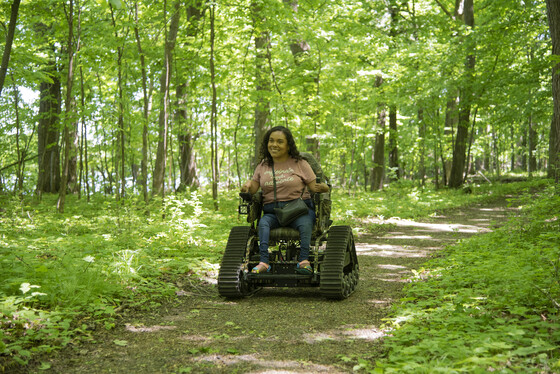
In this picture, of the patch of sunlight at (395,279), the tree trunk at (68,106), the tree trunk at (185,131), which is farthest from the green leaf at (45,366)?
the tree trunk at (185,131)

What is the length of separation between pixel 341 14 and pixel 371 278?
47.4 feet

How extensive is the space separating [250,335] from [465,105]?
56.7 feet

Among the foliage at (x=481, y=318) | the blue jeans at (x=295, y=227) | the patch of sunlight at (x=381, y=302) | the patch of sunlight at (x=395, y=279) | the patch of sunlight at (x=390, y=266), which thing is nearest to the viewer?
the foliage at (x=481, y=318)

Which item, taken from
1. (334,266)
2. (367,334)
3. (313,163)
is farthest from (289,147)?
(367,334)

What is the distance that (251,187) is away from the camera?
5.64 m

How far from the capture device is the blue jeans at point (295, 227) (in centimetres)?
521

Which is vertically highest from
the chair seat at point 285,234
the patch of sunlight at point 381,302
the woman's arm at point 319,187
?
the woman's arm at point 319,187

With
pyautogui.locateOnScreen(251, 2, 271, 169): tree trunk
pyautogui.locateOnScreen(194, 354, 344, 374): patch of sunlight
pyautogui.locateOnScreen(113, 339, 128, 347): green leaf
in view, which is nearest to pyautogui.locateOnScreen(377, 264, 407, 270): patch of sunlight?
pyautogui.locateOnScreen(194, 354, 344, 374): patch of sunlight

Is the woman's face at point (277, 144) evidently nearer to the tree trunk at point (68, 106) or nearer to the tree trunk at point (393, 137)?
the tree trunk at point (68, 106)

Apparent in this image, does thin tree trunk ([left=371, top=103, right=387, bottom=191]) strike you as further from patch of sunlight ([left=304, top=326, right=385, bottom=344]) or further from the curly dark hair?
patch of sunlight ([left=304, top=326, right=385, bottom=344])

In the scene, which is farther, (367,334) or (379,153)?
(379,153)

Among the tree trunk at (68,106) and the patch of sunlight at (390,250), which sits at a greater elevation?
the tree trunk at (68,106)

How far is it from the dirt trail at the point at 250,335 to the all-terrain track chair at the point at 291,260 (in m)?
0.17

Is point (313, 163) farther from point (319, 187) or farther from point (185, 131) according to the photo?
point (185, 131)
